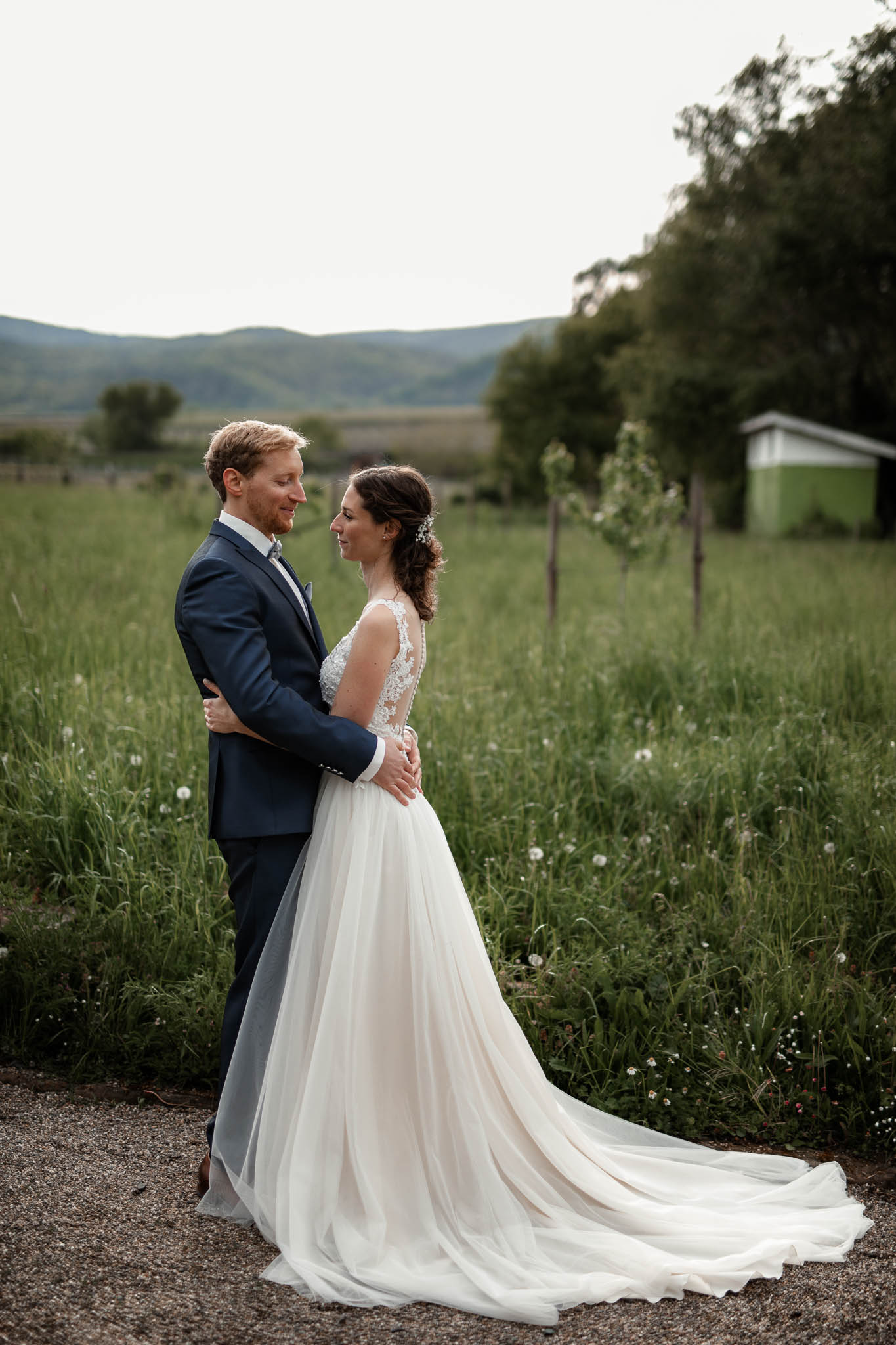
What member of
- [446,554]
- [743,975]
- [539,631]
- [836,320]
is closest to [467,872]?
[743,975]

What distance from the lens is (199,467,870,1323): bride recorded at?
3.09m

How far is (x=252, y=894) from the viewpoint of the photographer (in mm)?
3352

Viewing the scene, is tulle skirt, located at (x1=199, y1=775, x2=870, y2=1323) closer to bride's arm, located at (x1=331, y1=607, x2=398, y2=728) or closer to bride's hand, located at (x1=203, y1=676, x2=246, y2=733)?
bride's arm, located at (x1=331, y1=607, x2=398, y2=728)

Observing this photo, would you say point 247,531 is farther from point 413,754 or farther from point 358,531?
point 413,754

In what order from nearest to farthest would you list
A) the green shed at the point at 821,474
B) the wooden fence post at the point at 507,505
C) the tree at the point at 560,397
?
the green shed at the point at 821,474
the wooden fence post at the point at 507,505
the tree at the point at 560,397

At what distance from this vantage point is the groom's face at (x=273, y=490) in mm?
3271

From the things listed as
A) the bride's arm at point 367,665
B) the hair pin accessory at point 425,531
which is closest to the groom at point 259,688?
the bride's arm at point 367,665

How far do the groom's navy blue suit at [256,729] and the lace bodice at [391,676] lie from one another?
0.19 feet

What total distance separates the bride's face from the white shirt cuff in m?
0.58

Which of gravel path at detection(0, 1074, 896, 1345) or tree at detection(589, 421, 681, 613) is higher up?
tree at detection(589, 421, 681, 613)

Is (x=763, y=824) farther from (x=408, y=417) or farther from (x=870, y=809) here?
(x=408, y=417)

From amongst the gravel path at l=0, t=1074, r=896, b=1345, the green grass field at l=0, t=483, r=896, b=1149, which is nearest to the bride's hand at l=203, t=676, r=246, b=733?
the gravel path at l=0, t=1074, r=896, b=1345

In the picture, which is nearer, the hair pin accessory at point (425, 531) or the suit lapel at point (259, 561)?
the suit lapel at point (259, 561)

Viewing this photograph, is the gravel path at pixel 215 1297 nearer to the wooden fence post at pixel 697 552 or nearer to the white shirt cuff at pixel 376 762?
the white shirt cuff at pixel 376 762
